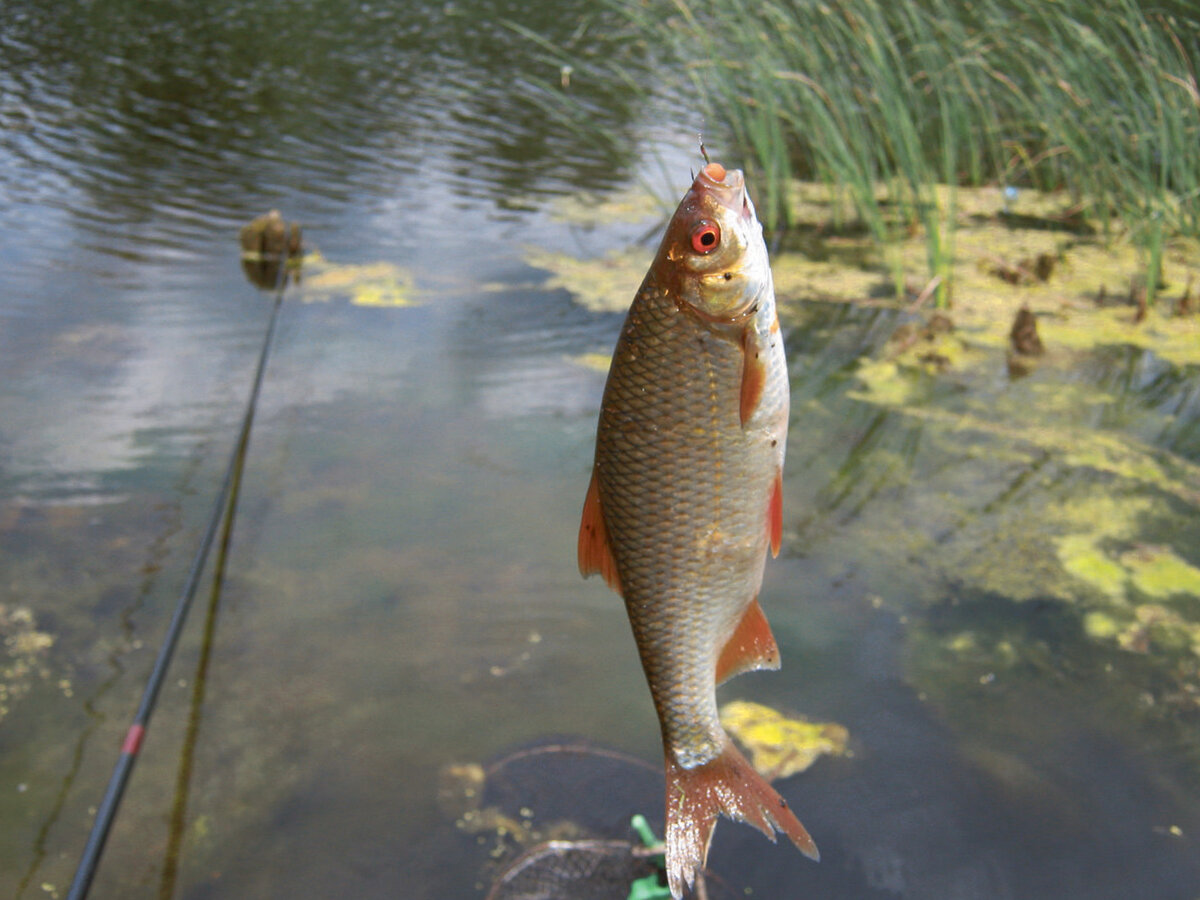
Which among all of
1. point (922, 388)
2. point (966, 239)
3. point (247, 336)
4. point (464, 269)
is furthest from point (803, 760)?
point (966, 239)

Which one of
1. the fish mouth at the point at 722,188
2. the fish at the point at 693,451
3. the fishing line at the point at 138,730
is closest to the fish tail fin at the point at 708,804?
the fish at the point at 693,451

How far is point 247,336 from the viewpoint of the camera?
19.9ft

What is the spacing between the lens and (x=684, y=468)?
1.39 m

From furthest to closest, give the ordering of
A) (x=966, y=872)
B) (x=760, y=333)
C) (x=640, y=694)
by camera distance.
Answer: (x=640, y=694) → (x=966, y=872) → (x=760, y=333)

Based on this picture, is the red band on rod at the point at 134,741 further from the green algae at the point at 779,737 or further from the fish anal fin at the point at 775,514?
the fish anal fin at the point at 775,514

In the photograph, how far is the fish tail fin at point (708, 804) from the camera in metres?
1.53

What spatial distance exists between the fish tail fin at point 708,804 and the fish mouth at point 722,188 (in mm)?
793

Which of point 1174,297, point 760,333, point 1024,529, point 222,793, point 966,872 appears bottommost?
point 222,793

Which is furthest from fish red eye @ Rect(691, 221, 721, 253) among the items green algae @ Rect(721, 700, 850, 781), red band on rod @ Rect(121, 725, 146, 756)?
green algae @ Rect(721, 700, 850, 781)

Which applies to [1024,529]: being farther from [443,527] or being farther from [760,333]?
[760,333]

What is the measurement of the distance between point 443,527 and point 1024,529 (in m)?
2.31

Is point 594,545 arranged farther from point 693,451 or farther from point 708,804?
point 708,804

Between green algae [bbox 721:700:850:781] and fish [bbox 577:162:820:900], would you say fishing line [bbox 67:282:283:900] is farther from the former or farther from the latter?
green algae [bbox 721:700:850:781]

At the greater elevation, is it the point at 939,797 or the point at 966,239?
the point at 966,239
